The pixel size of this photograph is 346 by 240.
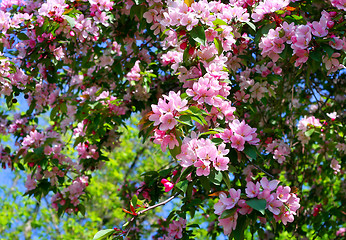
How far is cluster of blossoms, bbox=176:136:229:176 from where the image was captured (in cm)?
131

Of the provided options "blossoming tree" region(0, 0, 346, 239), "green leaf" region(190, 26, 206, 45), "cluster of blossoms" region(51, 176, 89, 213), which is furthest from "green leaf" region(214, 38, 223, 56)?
"cluster of blossoms" region(51, 176, 89, 213)

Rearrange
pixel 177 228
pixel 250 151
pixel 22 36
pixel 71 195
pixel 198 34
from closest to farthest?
pixel 250 151
pixel 198 34
pixel 177 228
pixel 22 36
pixel 71 195

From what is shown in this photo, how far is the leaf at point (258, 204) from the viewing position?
1148mm

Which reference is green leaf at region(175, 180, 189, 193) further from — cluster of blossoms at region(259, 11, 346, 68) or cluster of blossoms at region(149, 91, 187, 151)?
cluster of blossoms at region(259, 11, 346, 68)

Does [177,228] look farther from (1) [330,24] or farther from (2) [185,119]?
(1) [330,24]

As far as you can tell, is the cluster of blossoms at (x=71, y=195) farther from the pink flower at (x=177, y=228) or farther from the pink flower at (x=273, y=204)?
the pink flower at (x=273, y=204)

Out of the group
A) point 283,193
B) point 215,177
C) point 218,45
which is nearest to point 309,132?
point 218,45

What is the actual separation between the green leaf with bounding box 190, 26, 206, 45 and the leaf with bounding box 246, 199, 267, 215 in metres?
0.68

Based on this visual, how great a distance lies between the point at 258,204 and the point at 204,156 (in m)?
0.26

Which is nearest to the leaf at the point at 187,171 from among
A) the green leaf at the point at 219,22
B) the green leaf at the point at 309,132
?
the green leaf at the point at 219,22

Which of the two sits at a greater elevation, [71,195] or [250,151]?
[71,195]

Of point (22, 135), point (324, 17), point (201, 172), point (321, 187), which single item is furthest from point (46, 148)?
point (321, 187)

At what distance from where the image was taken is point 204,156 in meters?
1.31

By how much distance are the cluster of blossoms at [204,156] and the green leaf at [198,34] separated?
0.43m
